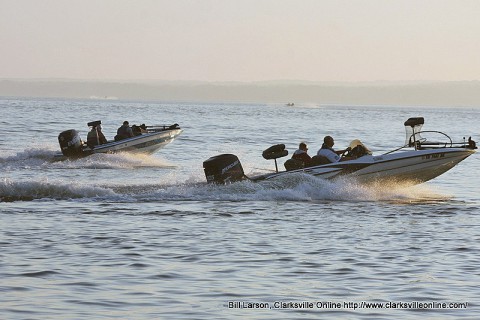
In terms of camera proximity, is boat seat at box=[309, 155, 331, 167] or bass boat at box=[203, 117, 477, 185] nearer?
bass boat at box=[203, 117, 477, 185]

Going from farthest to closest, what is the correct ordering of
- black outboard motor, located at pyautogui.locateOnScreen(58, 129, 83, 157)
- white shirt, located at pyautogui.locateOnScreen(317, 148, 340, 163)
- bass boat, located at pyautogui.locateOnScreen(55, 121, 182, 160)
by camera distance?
bass boat, located at pyautogui.locateOnScreen(55, 121, 182, 160)
black outboard motor, located at pyautogui.locateOnScreen(58, 129, 83, 157)
white shirt, located at pyautogui.locateOnScreen(317, 148, 340, 163)

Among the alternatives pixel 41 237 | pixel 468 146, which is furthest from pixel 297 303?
pixel 468 146

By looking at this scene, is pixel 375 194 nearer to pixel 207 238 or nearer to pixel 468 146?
pixel 468 146

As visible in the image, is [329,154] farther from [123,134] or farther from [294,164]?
[123,134]

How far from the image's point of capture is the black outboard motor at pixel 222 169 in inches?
873

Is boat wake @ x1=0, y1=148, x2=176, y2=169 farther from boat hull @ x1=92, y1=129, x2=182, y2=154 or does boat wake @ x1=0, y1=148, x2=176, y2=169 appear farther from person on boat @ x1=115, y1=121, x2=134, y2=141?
person on boat @ x1=115, y1=121, x2=134, y2=141

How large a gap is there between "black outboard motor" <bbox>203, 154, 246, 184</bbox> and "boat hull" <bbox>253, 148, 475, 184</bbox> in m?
0.76

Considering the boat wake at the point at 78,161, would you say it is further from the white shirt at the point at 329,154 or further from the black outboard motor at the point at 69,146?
the white shirt at the point at 329,154

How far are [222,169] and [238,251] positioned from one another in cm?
772

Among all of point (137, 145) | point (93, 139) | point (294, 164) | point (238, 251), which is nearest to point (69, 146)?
point (93, 139)

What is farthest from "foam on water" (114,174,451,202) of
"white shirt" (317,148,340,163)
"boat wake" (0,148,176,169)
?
"boat wake" (0,148,176,169)

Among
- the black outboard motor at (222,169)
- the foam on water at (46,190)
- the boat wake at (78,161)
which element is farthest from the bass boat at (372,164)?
the boat wake at (78,161)

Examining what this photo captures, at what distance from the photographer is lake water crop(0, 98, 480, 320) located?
1086 centimetres

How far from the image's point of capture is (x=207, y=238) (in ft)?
52.2
